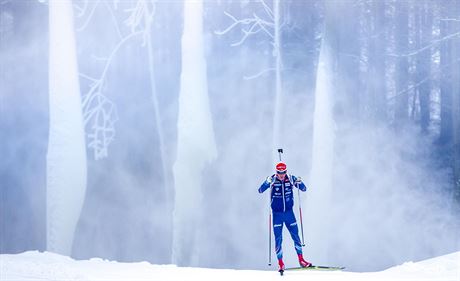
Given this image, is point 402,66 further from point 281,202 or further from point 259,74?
point 281,202

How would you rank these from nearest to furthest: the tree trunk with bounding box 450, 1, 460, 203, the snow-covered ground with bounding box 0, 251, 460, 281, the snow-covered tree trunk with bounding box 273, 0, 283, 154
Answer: the snow-covered ground with bounding box 0, 251, 460, 281
the tree trunk with bounding box 450, 1, 460, 203
the snow-covered tree trunk with bounding box 273, 0, 283, 154

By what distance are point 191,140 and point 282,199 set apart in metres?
2.30

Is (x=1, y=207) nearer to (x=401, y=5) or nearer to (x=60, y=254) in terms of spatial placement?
(x=60, y=254)

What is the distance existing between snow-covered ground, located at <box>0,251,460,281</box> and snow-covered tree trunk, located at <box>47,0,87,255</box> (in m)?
0.76

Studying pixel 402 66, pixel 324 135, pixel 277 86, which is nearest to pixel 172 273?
pixel 324 135

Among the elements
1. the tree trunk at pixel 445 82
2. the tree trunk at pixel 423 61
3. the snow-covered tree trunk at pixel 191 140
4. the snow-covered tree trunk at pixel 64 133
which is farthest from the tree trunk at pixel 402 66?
the snow-covered tree trunk at pixel 64 133

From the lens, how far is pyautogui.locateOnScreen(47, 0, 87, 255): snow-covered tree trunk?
7469 mm

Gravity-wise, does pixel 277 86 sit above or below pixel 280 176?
above

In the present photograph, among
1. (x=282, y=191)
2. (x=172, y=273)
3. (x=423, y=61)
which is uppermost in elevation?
(x=423, y=61)

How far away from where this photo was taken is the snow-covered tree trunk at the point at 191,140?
23.9ft

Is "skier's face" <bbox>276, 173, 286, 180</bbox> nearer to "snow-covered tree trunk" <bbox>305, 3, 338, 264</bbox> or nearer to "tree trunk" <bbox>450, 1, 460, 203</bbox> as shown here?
"snow-covered tree trunk" <bbox>305, 3, 338, 264</bbox>

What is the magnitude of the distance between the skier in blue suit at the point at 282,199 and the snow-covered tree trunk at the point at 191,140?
205 centimetres

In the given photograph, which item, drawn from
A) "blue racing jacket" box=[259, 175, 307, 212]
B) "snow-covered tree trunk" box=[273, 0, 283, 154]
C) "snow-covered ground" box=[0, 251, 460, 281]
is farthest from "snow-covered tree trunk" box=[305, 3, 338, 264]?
"blue racing jacket" box=[259, 175, 307, 212]

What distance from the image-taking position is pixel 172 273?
20.6ft
